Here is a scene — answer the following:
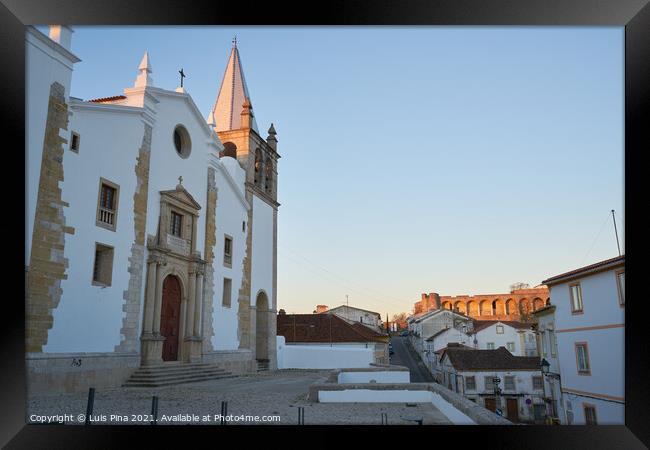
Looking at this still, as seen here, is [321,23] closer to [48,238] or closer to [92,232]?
[48,238]

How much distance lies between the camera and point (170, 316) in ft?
41.9

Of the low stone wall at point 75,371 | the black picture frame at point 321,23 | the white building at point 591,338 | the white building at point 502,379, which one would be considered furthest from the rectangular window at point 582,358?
the white building at point 502,379

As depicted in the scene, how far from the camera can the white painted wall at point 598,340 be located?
991cm

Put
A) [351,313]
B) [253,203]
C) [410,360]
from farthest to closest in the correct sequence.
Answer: [351,313] < [410,360] < [253,203]

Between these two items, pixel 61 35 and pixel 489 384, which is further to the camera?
pixel 489 384

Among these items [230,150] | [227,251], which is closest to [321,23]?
[227,251]

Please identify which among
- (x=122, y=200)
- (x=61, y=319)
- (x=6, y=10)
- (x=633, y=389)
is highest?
(x=6, y=10)

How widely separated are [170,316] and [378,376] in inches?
222

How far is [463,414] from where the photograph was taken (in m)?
5.78

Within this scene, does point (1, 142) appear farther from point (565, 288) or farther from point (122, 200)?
point (565, 288)

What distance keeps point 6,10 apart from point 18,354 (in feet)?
12.1

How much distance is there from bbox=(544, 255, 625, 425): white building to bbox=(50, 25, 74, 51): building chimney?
11.4m

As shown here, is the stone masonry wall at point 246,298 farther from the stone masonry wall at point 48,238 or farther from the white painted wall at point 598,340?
the white painted wall at point 598,340

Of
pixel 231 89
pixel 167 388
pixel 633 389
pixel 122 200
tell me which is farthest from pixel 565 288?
pixel 231 89
